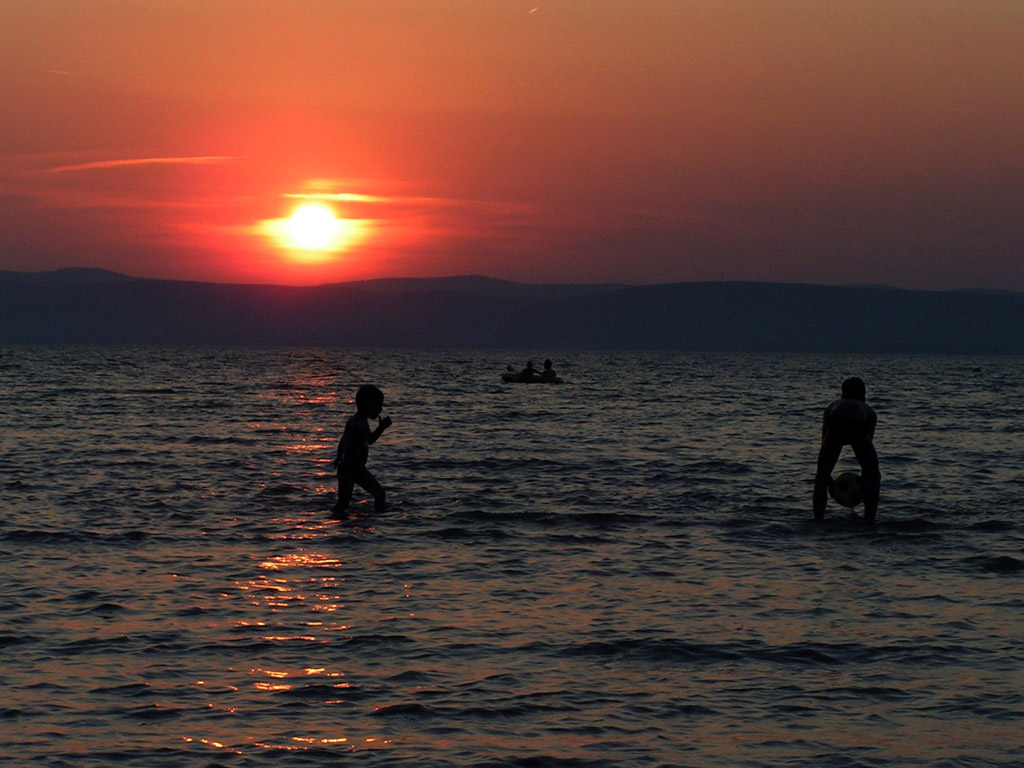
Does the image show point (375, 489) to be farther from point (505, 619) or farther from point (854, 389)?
point (505, 619)

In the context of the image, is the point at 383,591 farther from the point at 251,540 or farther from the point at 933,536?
the point at 933,536

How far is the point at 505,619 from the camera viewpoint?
36.0 feet

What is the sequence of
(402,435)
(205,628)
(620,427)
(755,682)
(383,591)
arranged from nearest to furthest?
(755,682)
(205,628)
(383,591)
(402,435)
(620,427)

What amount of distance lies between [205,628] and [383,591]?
6.81ft

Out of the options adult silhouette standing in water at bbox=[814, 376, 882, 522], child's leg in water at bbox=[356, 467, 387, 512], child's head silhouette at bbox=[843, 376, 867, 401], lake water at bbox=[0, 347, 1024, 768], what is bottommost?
lake water at bbox=[0, 347, 1024, 768]

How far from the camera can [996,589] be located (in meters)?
12.5

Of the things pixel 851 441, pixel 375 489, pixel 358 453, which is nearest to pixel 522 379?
pixel 375 489

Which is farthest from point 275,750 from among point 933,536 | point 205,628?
point 933,536

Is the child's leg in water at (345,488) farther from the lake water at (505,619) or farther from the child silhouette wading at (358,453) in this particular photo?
the lake water at (505,619)

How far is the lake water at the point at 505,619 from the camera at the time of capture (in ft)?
25.9

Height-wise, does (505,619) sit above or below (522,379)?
below

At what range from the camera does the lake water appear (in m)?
7.88

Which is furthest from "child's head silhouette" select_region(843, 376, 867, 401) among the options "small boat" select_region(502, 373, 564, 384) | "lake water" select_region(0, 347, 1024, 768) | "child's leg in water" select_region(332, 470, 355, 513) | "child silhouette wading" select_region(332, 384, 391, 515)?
"small boat" select_region(502, 373, 564, 384)

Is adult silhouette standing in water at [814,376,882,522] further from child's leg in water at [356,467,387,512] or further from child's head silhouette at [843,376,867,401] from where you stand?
child's leg in water at [356,467,387,512]
